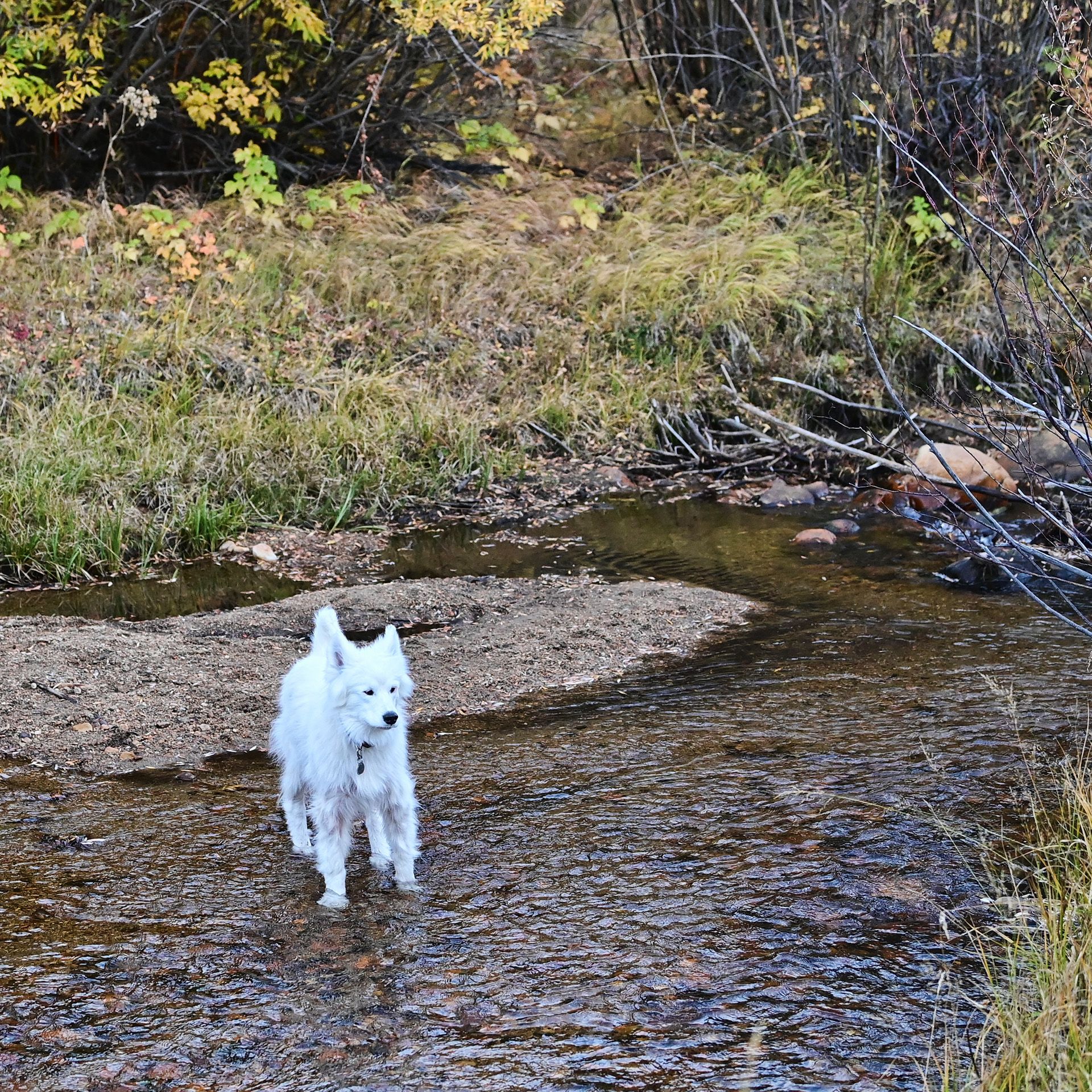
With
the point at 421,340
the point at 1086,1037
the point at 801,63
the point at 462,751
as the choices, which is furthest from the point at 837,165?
the point at 1086,1037

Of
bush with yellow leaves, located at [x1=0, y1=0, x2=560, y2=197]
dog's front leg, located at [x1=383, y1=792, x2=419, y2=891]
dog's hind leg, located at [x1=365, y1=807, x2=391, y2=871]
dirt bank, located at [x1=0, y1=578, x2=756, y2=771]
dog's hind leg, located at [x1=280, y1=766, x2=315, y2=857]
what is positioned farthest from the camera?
bush with yellow leaves, located at [x1=0, y1=0, x2=560, y2=197]

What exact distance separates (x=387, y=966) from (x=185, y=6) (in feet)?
39.7

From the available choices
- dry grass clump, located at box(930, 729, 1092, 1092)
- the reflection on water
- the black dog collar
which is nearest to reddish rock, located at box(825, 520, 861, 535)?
the reflection on water

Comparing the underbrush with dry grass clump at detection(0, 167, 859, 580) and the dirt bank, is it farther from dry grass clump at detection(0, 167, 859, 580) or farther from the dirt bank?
the dirt bank

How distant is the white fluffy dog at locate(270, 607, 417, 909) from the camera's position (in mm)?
3984

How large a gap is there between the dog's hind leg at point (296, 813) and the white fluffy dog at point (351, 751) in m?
0.05

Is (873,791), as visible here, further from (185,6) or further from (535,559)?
(185,6)

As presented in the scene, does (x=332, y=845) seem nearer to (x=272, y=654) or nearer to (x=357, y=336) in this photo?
(x=272, y=654)

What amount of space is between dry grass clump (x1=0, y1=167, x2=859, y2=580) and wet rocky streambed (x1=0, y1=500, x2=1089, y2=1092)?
14.5 feet

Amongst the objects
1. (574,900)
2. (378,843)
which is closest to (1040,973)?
(574,900)

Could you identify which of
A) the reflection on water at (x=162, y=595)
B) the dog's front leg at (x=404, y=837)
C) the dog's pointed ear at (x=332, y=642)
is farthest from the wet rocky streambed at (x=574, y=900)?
the reflection on water at (x=162, y=595)

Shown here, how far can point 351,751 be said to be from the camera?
411 cm

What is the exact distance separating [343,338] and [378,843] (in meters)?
8.05

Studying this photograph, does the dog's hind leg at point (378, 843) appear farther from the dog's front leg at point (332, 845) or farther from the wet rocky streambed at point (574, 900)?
the dog's front leg at point (332, 845)
